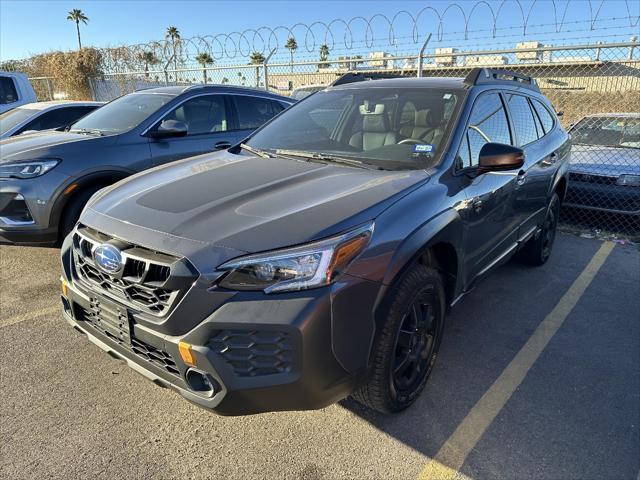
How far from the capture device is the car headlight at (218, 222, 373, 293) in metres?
1.85

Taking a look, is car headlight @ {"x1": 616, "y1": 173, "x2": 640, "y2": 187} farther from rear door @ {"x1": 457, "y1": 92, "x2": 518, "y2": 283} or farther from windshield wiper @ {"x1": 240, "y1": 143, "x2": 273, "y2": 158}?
windshield wiper @ {"x1": 240, "y1": 143, "x2": 273, "y2": 158}

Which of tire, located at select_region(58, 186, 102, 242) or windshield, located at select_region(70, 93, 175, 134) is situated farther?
windshield, located at select_region(70, 93, 175, 134)

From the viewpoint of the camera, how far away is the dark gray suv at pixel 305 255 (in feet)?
6.07

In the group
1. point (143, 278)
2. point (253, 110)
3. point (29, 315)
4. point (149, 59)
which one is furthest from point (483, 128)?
point (149, 59)

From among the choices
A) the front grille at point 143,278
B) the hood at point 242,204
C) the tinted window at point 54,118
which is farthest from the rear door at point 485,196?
the tinted window at point 54,118

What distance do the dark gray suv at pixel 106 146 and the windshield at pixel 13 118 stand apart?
244 cm

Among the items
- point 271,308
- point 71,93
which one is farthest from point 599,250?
point 71,93

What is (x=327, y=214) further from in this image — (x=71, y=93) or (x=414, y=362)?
(x=71, y=93)

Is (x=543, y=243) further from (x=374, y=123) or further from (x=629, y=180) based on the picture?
(x=374, y=123)

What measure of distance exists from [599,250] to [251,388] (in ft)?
17.2

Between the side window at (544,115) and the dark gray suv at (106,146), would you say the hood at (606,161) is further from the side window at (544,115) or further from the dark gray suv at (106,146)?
the dark gray suv at (106,146)

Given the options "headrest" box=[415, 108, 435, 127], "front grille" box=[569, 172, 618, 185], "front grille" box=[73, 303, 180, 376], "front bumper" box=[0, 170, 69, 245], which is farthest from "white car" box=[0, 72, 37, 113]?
"front grille" box=[569, 172, 618, 185]

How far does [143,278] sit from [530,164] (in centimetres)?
317

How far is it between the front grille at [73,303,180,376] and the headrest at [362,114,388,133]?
202cm
